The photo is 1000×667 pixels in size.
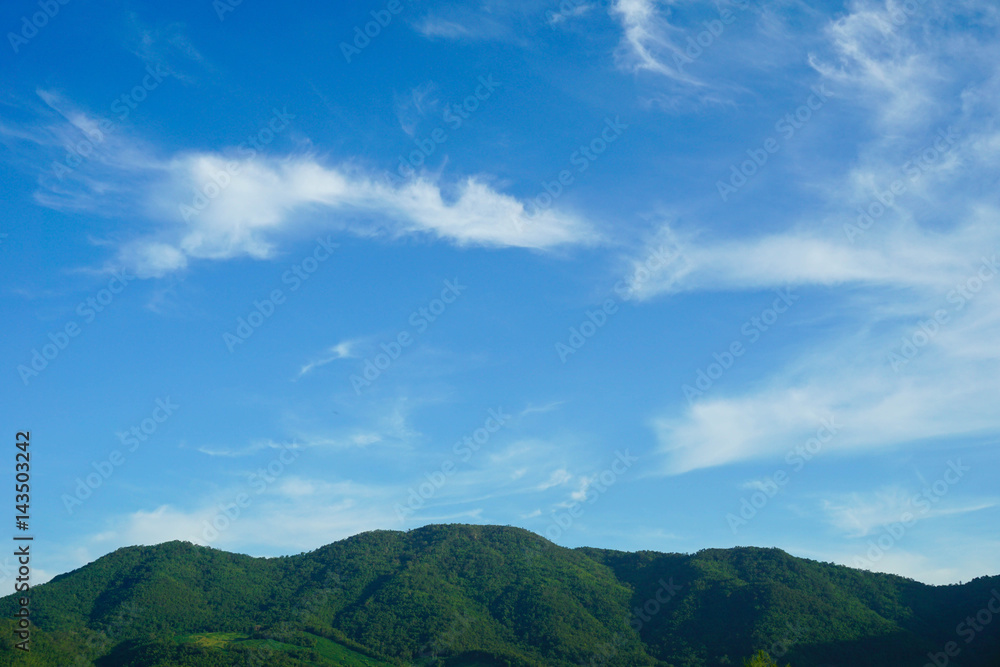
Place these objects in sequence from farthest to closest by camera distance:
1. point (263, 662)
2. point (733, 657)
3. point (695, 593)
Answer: point (695, 593), point (733, 657), point (263, 662)

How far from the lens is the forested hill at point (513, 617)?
15212cm

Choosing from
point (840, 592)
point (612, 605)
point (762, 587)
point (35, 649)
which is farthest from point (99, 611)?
point (840, 592)

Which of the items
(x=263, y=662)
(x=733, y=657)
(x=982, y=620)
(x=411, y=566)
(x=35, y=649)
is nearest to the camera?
(x=35, y=649)

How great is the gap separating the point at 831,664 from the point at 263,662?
11376cm

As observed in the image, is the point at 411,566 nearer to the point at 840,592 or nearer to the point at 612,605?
the point at 612,605

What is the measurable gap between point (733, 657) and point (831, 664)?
19.4m

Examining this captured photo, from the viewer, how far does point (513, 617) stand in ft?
587

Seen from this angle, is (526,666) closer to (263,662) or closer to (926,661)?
(263,662)

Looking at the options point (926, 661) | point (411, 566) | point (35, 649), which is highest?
point (411, 566)

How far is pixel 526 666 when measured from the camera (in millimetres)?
149625

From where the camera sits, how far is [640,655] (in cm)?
16562

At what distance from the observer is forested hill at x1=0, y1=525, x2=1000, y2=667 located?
152125 millimetres

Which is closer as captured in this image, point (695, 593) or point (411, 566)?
point (695, 593)

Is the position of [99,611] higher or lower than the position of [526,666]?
higher
